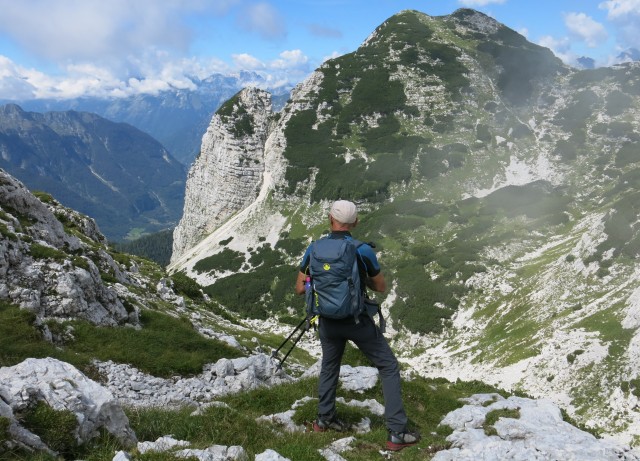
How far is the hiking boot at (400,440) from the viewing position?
842 cm

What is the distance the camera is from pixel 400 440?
8.51 m

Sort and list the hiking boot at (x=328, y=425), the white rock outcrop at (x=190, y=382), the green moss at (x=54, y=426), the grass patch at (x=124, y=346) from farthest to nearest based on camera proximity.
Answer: the white rock outcrop at (x=190, y=382)
the grass patch at (x=124, y=346)
the hiking boot at (x=328, y=425)
the green moss at (x=54, y=426)

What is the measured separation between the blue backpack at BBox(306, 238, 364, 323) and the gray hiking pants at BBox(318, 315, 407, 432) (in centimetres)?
46

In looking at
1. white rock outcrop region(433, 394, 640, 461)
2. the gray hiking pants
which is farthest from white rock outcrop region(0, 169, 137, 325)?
white rock outcrop region(433, 394, 640, 461)

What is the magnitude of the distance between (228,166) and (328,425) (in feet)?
485

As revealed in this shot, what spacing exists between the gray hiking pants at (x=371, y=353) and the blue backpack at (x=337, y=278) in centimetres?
46

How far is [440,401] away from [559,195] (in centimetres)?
9473

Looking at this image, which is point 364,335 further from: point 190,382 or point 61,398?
point 190,382

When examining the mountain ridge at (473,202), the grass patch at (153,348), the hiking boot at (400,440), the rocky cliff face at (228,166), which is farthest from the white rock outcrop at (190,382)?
the rocky cliff face at (228,166)

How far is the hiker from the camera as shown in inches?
328

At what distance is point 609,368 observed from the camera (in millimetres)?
32125

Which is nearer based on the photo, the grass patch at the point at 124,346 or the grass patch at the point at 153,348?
the grass patch at the point at 124,346

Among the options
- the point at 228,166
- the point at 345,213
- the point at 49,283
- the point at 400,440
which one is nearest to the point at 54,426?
the point at 345,213

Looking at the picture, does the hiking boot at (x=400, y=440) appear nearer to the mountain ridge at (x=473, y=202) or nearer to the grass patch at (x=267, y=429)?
the grass patch at (x=267, y=429)
